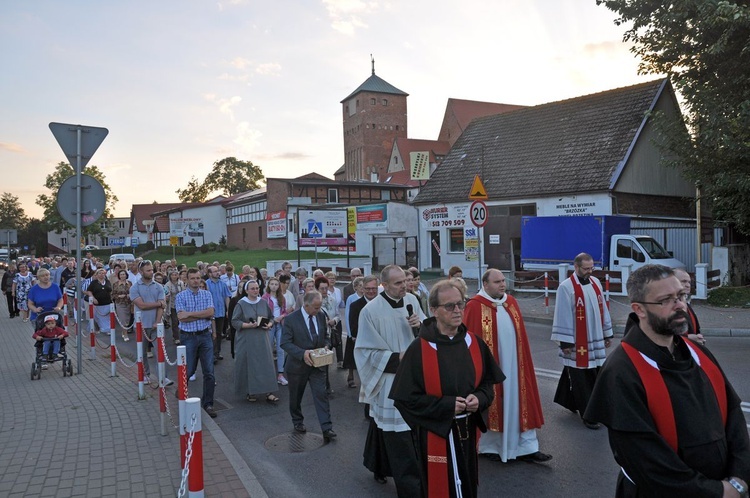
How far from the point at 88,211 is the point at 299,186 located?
42.2 metres

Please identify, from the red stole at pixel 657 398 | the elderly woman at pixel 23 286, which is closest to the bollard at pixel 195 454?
the red stole at pixel 657 398

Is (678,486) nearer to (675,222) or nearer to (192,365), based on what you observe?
(192,365)

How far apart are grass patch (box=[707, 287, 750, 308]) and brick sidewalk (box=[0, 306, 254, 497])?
582 inches

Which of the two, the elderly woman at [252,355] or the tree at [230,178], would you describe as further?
the tree at [230,178]

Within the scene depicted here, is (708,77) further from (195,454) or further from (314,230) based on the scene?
(195,454)

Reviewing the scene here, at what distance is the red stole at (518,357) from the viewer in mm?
5609

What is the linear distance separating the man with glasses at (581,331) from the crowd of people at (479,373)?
0.04ft

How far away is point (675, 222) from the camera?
89.3 ft

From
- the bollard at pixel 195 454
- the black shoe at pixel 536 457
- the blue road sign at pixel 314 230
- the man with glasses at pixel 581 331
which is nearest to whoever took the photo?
the bollard at pixel 195 454

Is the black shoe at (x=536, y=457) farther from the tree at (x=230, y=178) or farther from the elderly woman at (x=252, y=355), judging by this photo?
the tree at (x=230, y=178)

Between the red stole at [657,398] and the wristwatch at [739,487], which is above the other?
the red stole at [657,398]

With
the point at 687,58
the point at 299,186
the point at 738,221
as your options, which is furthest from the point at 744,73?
the point at 299,186

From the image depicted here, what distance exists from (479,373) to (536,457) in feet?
7.53

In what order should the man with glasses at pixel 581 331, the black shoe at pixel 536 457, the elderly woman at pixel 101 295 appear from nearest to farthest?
the black shoe at pixel 536 457 → the man with glasses at pixel 581 331 → the elderly woman at pixel 101 295
